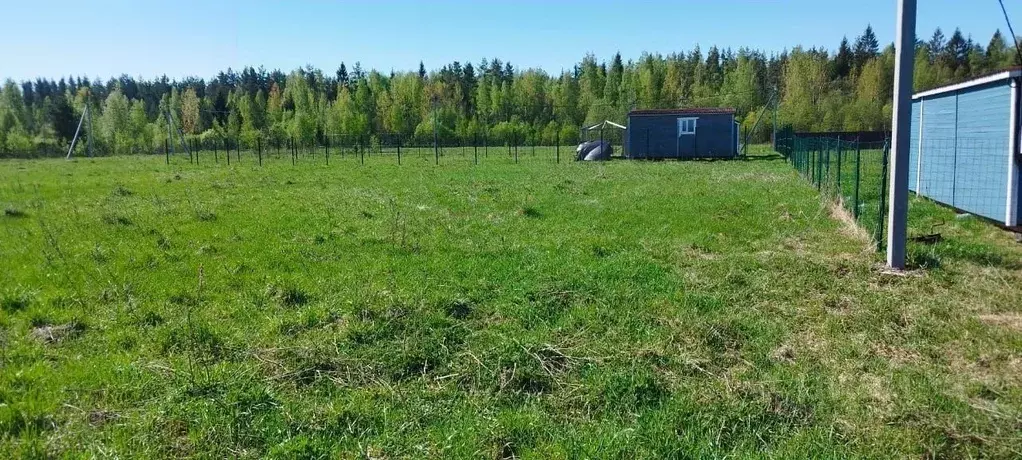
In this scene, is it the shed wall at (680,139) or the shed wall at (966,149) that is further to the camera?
the shed wall at (680,139)

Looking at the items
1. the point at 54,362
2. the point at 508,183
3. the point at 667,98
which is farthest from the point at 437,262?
the point at 667,98

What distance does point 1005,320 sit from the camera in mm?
5762

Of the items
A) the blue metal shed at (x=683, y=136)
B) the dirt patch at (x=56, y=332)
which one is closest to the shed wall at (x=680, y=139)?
the blue metal shed at (x=683, y=136)

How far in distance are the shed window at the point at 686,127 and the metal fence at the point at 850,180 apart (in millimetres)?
12906

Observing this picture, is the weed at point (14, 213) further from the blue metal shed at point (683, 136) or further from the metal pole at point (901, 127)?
the blue metal shed at point (683, 136)

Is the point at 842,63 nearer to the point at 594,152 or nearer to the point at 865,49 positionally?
the point at 865,49

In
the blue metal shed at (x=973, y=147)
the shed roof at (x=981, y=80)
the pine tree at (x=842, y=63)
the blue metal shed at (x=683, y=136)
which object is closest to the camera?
the shed roof at (x=981, y=80)

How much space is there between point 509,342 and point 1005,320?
14.1ft

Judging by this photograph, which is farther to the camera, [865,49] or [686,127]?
[865,49]

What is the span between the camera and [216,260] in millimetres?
8562

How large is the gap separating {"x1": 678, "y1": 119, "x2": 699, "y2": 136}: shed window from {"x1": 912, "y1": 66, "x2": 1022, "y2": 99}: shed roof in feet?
66.6

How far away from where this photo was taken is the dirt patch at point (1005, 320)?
5621mm

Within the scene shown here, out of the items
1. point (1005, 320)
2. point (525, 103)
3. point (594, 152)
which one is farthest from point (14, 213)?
point (525, 103)

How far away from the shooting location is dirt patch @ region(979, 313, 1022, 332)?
5621 millimetres
